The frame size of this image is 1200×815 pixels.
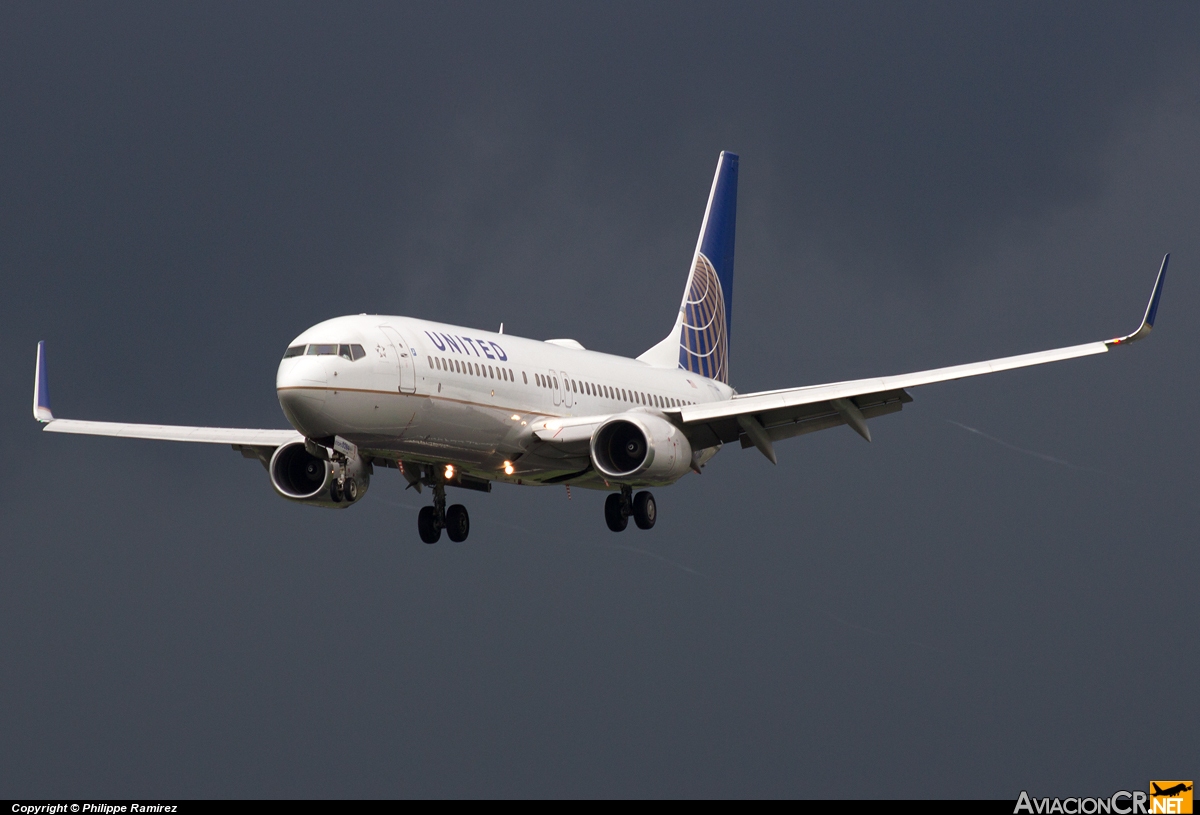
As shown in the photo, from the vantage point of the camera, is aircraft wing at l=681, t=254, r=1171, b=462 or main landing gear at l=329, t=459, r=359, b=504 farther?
aircraft wing at l=681, t=254, r=1171, b=462

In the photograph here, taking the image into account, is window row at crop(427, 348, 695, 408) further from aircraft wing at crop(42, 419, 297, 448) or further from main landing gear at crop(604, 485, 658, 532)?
aircraft wing at crop(42, 419, 297, 448)

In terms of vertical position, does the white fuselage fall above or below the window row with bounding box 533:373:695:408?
below

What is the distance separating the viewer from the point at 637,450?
47656mm

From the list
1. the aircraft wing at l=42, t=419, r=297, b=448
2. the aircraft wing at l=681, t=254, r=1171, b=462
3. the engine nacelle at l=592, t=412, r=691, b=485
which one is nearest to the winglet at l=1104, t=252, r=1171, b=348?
the aircraft wing at l=681, t=254, r=1171, b=462

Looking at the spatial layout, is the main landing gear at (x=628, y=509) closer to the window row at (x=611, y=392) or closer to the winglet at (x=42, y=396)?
the window row at (x=611, y=392)

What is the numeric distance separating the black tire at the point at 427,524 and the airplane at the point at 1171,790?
910 inches

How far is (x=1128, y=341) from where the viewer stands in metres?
43.7

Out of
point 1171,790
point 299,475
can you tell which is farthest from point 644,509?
point 1171,790

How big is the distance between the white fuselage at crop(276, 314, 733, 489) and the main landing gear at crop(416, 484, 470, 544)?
211 cm

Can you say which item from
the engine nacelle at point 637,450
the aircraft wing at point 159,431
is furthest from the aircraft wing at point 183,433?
the engine nacelle at point 637,450

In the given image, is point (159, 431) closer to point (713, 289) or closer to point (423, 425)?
point (423, 425)

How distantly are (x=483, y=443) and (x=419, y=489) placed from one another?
207 inches

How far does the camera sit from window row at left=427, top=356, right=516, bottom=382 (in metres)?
43.0
